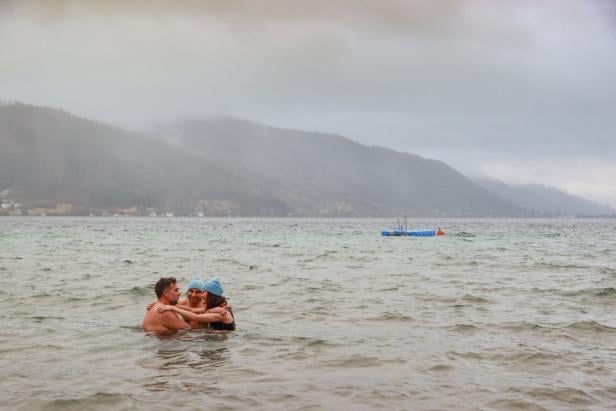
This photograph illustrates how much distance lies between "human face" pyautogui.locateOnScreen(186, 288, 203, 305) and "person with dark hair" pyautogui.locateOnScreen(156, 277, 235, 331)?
210 mm

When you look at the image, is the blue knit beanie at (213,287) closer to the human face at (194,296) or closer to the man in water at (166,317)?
the human face at (194,296)

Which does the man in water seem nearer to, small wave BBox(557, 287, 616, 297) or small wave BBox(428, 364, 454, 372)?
small wave BBox(428, 364, 454, 372)

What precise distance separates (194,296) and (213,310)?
629mm

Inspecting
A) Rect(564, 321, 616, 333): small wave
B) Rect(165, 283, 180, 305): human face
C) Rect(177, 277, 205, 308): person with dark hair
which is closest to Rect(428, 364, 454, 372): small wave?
Rect(564, 321, 616, 333): small wave

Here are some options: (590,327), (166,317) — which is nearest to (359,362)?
(166,317)

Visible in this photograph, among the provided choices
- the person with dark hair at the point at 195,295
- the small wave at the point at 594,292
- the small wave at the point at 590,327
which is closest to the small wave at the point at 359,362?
the person with dark hair at the point at 195,295

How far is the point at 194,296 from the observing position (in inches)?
517

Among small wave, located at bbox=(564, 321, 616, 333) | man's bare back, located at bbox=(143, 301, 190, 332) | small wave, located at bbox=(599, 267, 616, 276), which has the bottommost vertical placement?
small wave, located at bbox=(599, 267, 616, 276)

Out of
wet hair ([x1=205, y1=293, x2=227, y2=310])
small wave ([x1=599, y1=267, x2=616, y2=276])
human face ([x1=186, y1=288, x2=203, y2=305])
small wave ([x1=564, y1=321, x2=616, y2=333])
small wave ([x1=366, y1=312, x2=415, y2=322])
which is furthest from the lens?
small wave ([x1=599, y1=267, x2=616, y2=276])

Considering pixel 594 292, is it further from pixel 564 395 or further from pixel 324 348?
pixel 564 395

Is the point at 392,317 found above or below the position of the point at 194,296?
below

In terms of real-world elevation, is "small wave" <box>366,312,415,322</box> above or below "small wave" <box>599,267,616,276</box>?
below

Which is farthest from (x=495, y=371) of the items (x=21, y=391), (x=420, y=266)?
(x=420, y=266)

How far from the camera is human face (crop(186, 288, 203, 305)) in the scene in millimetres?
13062
